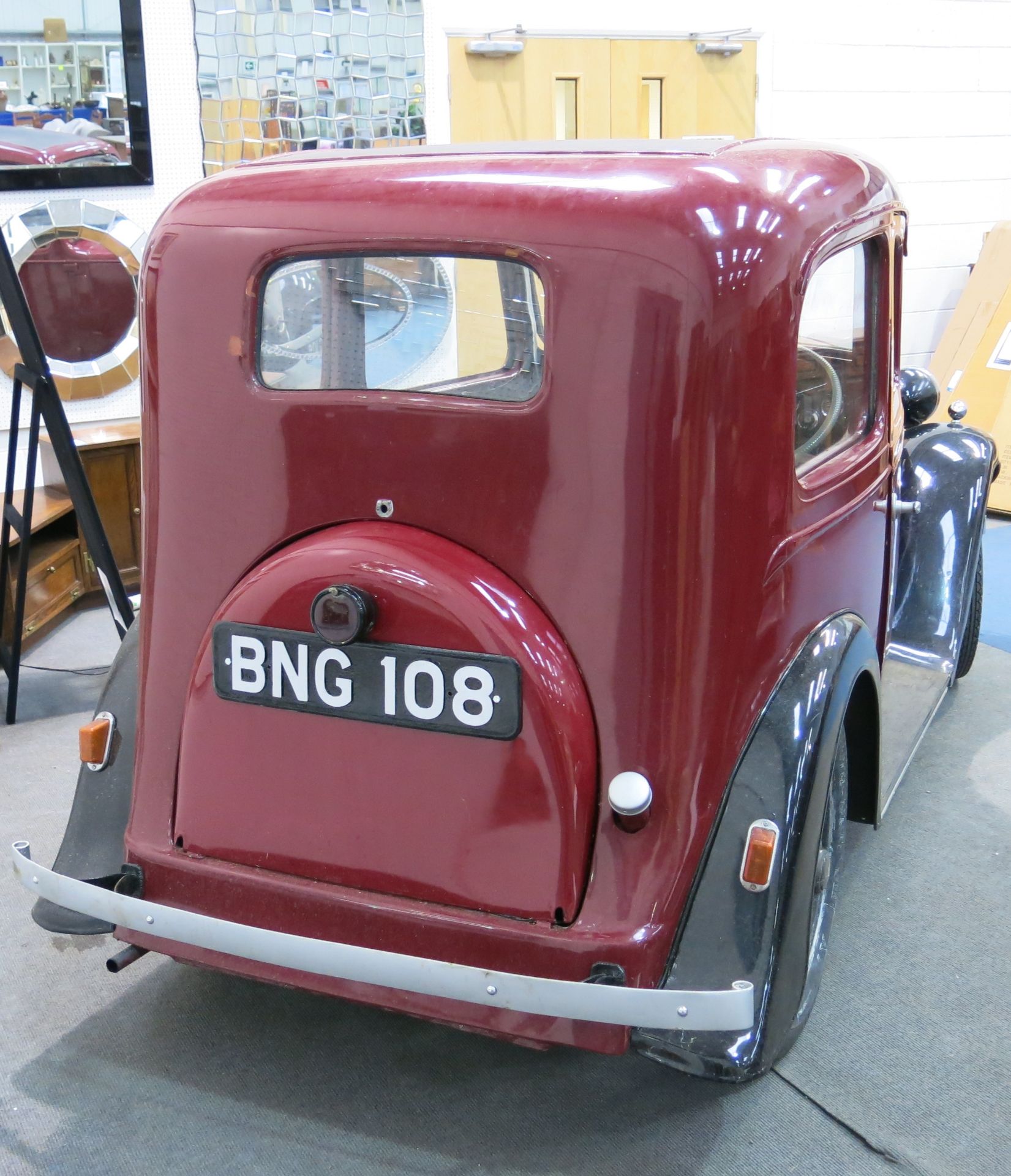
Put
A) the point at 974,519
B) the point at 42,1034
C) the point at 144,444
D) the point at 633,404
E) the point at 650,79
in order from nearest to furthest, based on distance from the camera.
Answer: the point at 633,404
the point at 144,444
the point at 42,1034
the point at 974,519
the point at 650,79

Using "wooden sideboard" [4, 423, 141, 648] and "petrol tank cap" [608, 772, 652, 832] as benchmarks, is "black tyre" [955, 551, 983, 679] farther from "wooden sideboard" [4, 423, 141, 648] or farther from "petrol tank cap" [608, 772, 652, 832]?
"wooden sideboard" [4, 423, 141, 648]

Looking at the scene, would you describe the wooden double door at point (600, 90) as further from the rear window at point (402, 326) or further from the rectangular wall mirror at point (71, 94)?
the rear window at point (402, 326)

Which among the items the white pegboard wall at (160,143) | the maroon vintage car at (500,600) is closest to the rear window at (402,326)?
the maroon vintage car at (500,600)

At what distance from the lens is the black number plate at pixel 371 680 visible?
1730 millimetres

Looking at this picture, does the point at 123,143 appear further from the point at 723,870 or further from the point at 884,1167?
the point at 884,1167

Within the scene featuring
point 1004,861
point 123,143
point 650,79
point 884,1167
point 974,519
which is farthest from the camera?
point 650,79

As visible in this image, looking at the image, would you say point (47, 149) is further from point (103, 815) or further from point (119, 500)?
point (103, 815)

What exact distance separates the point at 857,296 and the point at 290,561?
127 cm

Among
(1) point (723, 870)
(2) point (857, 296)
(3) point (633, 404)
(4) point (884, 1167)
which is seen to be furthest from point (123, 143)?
(4) point (884, 1167)

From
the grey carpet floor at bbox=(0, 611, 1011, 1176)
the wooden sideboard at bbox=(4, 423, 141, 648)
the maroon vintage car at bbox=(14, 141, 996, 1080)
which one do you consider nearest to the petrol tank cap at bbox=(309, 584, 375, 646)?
the maroon vintage car at bbox=(14, 141, 996, 1080)

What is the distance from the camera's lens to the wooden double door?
5406mm

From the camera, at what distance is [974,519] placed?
10.4 ft

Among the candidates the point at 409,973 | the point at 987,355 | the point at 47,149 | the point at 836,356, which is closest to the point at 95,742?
the point at 409,973

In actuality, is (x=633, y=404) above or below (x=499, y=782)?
above
